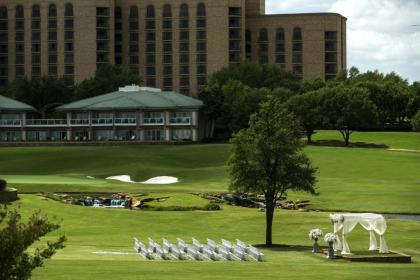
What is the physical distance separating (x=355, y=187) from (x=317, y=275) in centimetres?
6157

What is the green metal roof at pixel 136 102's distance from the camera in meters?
174

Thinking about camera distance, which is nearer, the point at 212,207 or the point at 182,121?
the point at 212,207

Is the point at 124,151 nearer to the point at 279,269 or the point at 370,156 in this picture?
the point at 370,156

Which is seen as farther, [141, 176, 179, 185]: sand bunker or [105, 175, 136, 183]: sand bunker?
[105, 175, 136, 183]: sand bunker

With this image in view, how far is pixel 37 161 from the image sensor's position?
455ft

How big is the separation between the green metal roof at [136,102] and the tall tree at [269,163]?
116m

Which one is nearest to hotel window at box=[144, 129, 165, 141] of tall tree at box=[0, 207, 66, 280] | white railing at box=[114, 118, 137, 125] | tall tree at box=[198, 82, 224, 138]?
white railing at box=[114, 118, 137, 125]

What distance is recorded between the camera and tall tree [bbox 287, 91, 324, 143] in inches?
6500

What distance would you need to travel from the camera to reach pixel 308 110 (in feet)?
548

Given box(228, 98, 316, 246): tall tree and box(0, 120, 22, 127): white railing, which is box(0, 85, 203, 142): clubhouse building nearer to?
box(0, 120, 22, 127): white railing

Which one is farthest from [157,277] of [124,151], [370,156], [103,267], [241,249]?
[124,151]

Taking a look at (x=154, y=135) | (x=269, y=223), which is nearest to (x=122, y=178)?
(x=154, y=135)

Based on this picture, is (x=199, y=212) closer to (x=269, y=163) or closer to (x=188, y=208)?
(x=188, y=208)

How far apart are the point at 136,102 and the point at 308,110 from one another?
29378 mm
